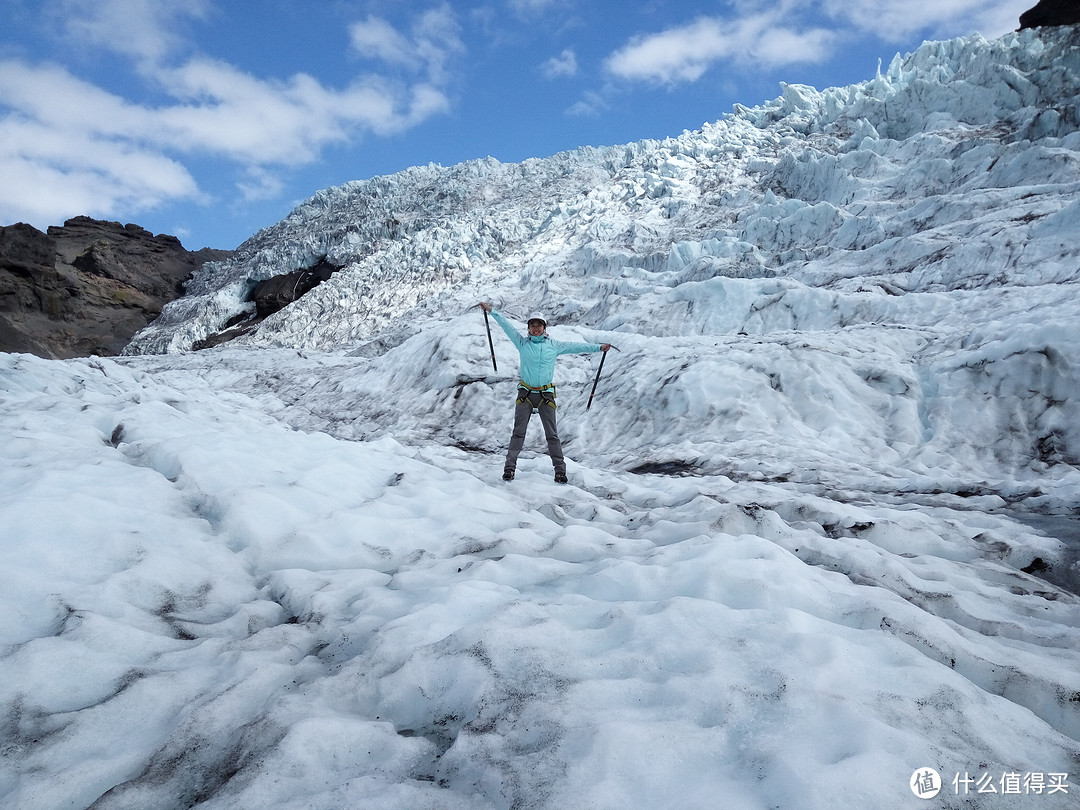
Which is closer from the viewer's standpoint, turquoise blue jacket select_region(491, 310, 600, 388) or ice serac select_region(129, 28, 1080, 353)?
turquoise blue jacket select_region(491, 310, 600, 388)

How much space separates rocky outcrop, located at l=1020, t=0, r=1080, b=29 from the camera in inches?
997

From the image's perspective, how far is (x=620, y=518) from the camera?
202 inches

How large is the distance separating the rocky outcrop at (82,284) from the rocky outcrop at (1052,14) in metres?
48.1

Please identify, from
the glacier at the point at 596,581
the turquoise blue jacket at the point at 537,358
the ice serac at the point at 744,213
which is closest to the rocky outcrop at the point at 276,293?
the ice serac at the point at 744,213

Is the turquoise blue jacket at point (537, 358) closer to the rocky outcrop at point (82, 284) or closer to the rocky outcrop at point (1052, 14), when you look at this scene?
the rocky outcrop at point (82, 284)

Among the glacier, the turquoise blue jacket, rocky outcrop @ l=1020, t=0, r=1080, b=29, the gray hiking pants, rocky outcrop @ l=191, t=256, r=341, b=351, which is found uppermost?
rocky outcrop @ l=1020, t=0, r=1080, b=29

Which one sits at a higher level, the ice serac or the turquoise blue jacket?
the ice serac

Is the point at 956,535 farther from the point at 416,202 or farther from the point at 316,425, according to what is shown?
the point at 416,202

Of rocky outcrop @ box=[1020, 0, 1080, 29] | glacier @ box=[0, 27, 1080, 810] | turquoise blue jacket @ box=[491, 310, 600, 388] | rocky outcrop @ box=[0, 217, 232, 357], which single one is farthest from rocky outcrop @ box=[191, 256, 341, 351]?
rocky outcrop @ box=[1020, 0, 1080, 29]

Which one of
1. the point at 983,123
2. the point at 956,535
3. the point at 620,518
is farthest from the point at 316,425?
the point at 983,123

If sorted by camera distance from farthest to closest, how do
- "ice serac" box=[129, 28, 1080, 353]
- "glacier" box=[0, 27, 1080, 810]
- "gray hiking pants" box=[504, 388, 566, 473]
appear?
"ice serac" box=[129, 28, 1080, 353], "gray hiking pants" box=[504, 388, 566, 473], "glacier" box=[0, 27, 1080, 810]

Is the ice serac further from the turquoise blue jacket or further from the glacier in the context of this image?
the turquoise blue jacket

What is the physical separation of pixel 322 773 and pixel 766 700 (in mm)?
1640

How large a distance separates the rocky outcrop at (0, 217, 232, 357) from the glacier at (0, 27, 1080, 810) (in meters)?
27.8
